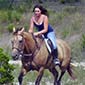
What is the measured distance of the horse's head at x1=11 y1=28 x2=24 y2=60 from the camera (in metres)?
11.2

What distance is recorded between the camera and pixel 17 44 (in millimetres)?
11242

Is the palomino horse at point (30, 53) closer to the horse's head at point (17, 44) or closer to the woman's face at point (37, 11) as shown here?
the horse's head at point (17, 44)

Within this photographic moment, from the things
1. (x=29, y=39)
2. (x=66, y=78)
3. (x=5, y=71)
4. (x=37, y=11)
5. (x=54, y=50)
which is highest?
(x=37, y=11)

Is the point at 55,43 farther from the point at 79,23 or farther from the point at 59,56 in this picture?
the point at 79,23

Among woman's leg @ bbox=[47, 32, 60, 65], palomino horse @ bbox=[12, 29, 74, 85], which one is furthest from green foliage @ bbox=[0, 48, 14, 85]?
woman's leg @ bbox=[47, 32, 60, 65]

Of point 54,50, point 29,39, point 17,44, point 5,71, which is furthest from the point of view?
point 54,50

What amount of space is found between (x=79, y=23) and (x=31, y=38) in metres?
15.9

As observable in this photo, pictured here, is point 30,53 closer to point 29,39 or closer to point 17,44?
point 29,39

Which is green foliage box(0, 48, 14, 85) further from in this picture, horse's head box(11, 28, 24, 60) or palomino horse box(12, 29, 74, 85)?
horse's head box(11, 28, 24, 60)

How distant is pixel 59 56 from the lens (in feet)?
42.5

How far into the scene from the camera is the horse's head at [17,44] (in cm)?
1117

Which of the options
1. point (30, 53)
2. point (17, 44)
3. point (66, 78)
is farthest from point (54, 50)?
point (66, 78)

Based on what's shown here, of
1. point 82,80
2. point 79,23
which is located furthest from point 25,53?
point 79,23

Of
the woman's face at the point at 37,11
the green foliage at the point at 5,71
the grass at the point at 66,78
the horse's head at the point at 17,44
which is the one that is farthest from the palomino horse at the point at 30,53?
the grass at the point at 66,78
